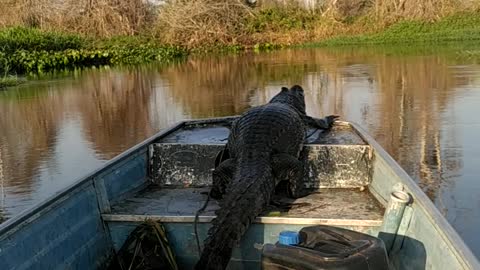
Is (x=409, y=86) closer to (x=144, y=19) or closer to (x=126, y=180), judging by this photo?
(x=126, y=180)

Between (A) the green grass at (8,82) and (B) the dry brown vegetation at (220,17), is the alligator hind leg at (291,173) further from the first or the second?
(B) the dry brown vegetation at (220,17)

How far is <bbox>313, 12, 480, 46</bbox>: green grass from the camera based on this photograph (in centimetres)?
2694

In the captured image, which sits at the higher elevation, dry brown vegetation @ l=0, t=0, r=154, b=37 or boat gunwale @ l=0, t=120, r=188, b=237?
dry brown vegetation @ l=0, t=0, r=154, b=37

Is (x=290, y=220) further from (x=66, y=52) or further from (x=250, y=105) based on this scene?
(x=66, y=52)

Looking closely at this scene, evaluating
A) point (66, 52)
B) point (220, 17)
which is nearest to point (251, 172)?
point (66, 52)

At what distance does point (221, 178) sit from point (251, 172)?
16.1 inches

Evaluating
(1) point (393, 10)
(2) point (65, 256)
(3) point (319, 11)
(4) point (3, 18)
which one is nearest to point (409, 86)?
(2) point (65, 256)

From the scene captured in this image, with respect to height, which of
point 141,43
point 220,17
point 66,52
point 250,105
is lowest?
point 250,105

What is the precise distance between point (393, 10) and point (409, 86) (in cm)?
1731

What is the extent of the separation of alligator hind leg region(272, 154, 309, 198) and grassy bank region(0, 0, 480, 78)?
21477 millimetres

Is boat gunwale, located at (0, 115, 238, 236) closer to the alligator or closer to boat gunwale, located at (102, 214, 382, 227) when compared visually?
boat gunwale, located at (102, 214, 382, 227)

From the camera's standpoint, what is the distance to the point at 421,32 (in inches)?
1113

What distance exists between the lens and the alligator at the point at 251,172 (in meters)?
3.18

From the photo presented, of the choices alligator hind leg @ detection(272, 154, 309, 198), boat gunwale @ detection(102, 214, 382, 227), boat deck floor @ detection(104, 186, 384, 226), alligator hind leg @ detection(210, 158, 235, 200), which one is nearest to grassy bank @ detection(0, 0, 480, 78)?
boat deck floor @ detection(104, 186, 384, 226)
